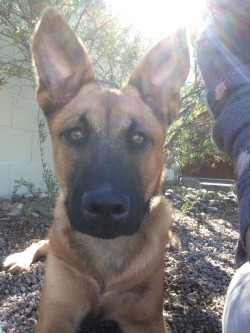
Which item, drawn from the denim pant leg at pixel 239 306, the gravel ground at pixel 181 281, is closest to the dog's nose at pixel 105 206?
the denim pant leg at pixel 239 306

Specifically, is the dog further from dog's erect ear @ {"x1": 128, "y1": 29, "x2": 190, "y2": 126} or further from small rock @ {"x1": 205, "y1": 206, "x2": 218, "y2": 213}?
small rock @ {"x1": 205, "y1": 206, "x2": 218, "y2": 213}

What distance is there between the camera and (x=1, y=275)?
9.85 feet

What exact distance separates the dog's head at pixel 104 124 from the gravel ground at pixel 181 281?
69 centimetres

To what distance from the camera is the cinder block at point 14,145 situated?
5793 mm

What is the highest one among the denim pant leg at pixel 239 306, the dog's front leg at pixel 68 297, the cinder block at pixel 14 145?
the cinder block at pixel 14 145

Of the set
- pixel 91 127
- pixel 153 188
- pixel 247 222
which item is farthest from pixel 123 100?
pixel 247 222

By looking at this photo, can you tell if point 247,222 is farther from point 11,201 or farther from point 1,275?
point 11,201

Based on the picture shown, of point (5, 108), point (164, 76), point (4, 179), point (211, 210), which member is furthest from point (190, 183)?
point (164, 76)

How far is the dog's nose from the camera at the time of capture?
195 centimetres

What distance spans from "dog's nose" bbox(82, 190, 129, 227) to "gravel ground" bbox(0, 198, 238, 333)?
790 millimetres

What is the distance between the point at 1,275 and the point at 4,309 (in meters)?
0.64

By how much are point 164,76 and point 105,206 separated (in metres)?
1.22

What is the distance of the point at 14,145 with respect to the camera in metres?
6.04

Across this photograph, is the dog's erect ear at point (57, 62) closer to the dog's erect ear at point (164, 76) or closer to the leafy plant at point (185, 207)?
the dog's erect ear at point (164, 76)
